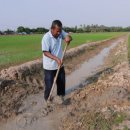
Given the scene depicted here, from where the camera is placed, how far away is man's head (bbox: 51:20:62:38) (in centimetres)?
805

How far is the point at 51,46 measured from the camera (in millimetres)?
8445

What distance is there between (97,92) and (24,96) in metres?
2.03

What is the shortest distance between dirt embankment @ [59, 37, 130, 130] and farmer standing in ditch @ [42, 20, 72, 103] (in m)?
0.62

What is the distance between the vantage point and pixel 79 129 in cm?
661

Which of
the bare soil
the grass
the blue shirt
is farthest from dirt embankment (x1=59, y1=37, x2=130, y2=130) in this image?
the grass

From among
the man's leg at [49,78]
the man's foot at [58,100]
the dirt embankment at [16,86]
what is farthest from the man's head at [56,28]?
the dirt embankment at [16,86]

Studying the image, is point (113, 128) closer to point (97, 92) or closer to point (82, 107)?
point (82, 107)

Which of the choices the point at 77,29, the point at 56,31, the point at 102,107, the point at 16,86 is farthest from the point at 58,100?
the point at 77,29

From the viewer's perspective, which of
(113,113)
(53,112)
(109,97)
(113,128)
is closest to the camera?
(113,128)

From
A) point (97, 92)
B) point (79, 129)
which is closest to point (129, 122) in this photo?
point (79, 129)

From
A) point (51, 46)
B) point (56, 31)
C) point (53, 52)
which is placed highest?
point (56, 31)

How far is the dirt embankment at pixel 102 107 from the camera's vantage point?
6.69 meters

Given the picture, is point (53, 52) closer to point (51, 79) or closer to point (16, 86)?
point (51, 79)

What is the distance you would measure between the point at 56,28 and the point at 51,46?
20.0 inches
